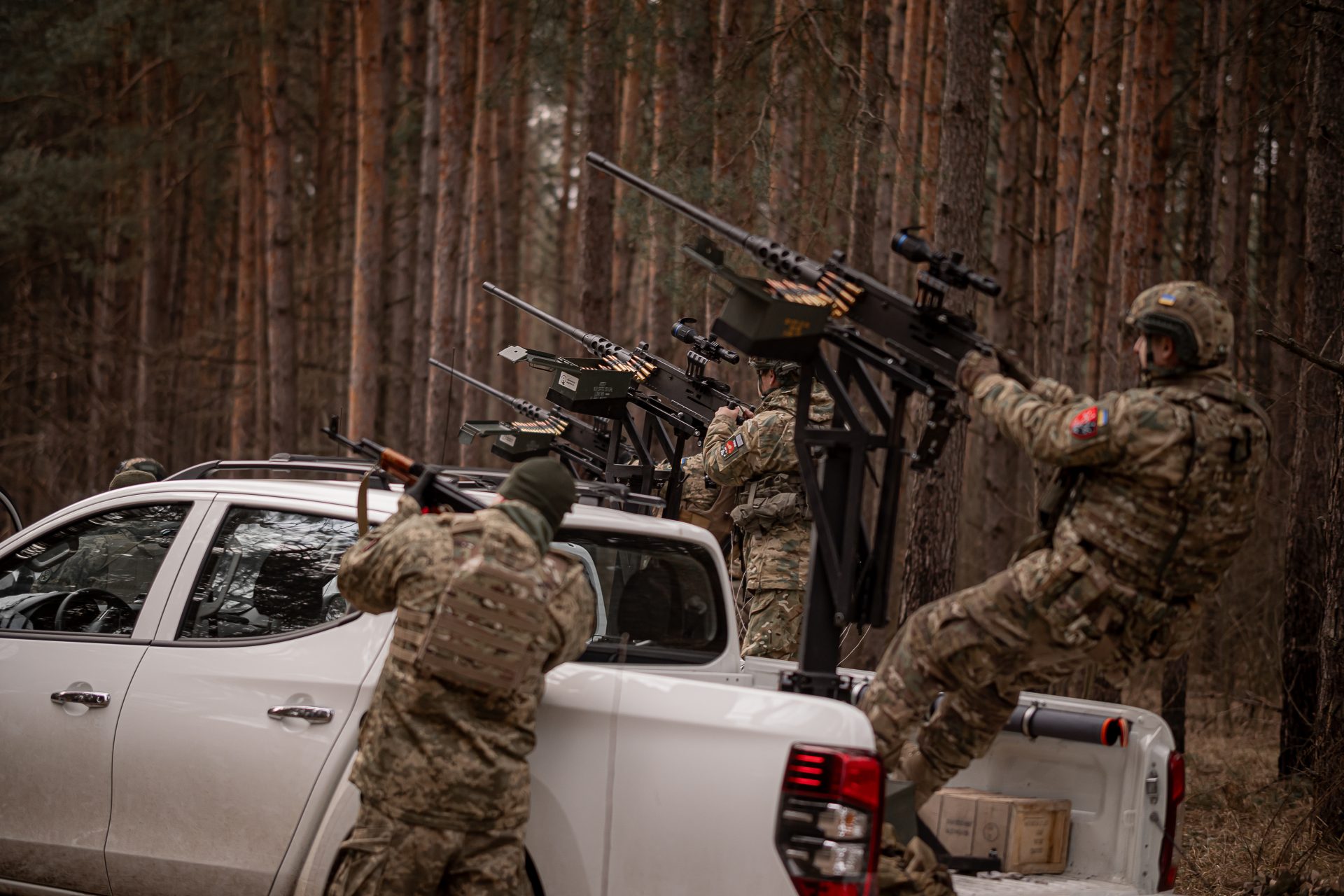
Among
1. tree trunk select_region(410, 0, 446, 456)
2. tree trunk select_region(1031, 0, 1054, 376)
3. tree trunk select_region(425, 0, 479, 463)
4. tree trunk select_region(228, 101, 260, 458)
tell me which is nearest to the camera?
tree trunk select_region(1031, 0, 1054, 376)

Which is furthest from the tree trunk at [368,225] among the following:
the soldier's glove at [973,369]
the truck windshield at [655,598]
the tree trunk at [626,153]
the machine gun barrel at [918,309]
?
the soldier's glove at [973,369]

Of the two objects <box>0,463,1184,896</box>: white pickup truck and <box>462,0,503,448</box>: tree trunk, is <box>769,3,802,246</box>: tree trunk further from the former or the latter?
<box>0,463,1184,896</box>: white pickup truck

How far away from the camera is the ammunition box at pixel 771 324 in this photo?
161 inches

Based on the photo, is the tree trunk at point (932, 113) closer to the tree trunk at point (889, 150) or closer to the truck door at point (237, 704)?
the tree trunk at point (889, 150)

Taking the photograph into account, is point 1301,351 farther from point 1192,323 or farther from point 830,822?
point 830,822

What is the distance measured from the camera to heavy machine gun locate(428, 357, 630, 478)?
7758 mm

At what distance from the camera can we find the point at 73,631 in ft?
15.6

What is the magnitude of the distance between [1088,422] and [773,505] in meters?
3.32

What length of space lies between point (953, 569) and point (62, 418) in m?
22.5

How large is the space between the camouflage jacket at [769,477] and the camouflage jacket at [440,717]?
3.29m

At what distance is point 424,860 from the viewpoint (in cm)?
350

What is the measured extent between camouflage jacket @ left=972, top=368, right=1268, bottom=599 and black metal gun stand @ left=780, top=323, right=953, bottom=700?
31 cm

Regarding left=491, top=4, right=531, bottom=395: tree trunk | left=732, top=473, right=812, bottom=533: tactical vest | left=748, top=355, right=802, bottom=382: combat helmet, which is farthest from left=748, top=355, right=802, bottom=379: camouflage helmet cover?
left=491, top=4, right=531, bottom=395: tree trunk

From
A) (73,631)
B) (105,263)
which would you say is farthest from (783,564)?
(105,263)
